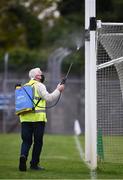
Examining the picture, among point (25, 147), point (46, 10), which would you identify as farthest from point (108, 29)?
point (46, 10)

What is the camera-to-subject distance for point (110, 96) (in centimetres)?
1477

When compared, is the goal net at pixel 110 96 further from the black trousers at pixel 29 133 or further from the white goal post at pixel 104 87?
the black trousers at pixel 29 133

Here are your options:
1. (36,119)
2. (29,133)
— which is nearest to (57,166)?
(29,133)

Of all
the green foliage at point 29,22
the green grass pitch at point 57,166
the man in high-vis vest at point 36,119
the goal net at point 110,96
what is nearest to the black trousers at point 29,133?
the man in high-vis vest at point 36,119

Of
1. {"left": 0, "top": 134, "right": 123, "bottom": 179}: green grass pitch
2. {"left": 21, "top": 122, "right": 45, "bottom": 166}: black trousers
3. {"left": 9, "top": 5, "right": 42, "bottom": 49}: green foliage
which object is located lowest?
{"left": 0, "top": 134, "right": 123, "bottom": 179}: green grass pitch

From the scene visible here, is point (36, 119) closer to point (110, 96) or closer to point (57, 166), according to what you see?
point (57, 166)

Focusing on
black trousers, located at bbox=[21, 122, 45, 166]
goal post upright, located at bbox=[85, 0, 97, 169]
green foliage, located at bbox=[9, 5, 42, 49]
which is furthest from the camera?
green foliage, located at bbox=[9, 5, 42, 49]

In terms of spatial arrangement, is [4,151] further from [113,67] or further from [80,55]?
[80,55]

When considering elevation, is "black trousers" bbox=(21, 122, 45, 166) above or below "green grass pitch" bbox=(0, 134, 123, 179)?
above

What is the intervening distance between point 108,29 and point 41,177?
10.7 ft

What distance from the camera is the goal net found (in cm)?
1425

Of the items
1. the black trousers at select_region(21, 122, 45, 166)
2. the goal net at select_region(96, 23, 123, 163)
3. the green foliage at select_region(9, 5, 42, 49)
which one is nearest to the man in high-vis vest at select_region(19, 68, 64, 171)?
the black trousers at select_region(21, 122, 45, 166)

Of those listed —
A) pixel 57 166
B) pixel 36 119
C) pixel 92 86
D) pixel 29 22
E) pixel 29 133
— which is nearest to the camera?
pixel 92 86

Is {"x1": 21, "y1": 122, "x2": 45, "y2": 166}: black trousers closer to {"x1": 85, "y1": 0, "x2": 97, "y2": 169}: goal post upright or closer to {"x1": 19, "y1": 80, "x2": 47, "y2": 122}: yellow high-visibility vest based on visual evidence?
{"x1": 19, "y1": 80, "x2": 47, "y2": 122}: yellow high-visibility vest
